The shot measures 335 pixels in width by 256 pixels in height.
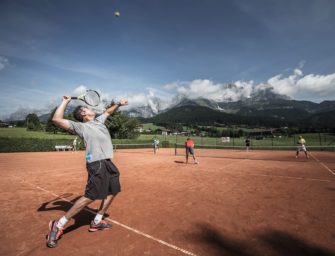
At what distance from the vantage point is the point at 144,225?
4.80 m

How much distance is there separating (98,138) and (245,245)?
3.20 meters

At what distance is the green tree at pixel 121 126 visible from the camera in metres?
63.8

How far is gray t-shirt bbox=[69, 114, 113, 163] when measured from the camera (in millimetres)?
4219

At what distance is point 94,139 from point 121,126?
203 ft

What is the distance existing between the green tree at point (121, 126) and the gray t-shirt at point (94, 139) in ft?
195

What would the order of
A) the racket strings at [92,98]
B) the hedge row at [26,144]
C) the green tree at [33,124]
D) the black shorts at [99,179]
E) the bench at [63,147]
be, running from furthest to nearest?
the green tree at [33,124], the bench at [63,147], the hedge row at [26,144], the racket strings at [92,98], the black shorts at [99,179]

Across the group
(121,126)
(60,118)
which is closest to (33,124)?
(121,126)

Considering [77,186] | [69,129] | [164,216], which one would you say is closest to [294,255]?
[164,216]

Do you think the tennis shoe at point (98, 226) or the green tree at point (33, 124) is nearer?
the tennis shoe at point (98, 226)

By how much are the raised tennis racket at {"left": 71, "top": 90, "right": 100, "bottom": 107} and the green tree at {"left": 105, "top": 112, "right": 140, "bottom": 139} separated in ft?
192

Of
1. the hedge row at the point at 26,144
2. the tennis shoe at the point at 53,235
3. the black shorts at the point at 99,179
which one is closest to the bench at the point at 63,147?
the hedge row at the point at 26,144

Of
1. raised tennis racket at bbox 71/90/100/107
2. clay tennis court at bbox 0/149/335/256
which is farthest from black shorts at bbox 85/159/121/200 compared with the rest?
raised tennis racket at bbox 71/90/100/107

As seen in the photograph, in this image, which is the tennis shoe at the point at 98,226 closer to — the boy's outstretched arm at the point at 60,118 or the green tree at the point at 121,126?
the boy's outstretched arm at the point at 60,118

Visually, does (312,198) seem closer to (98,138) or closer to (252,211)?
(252,211)
